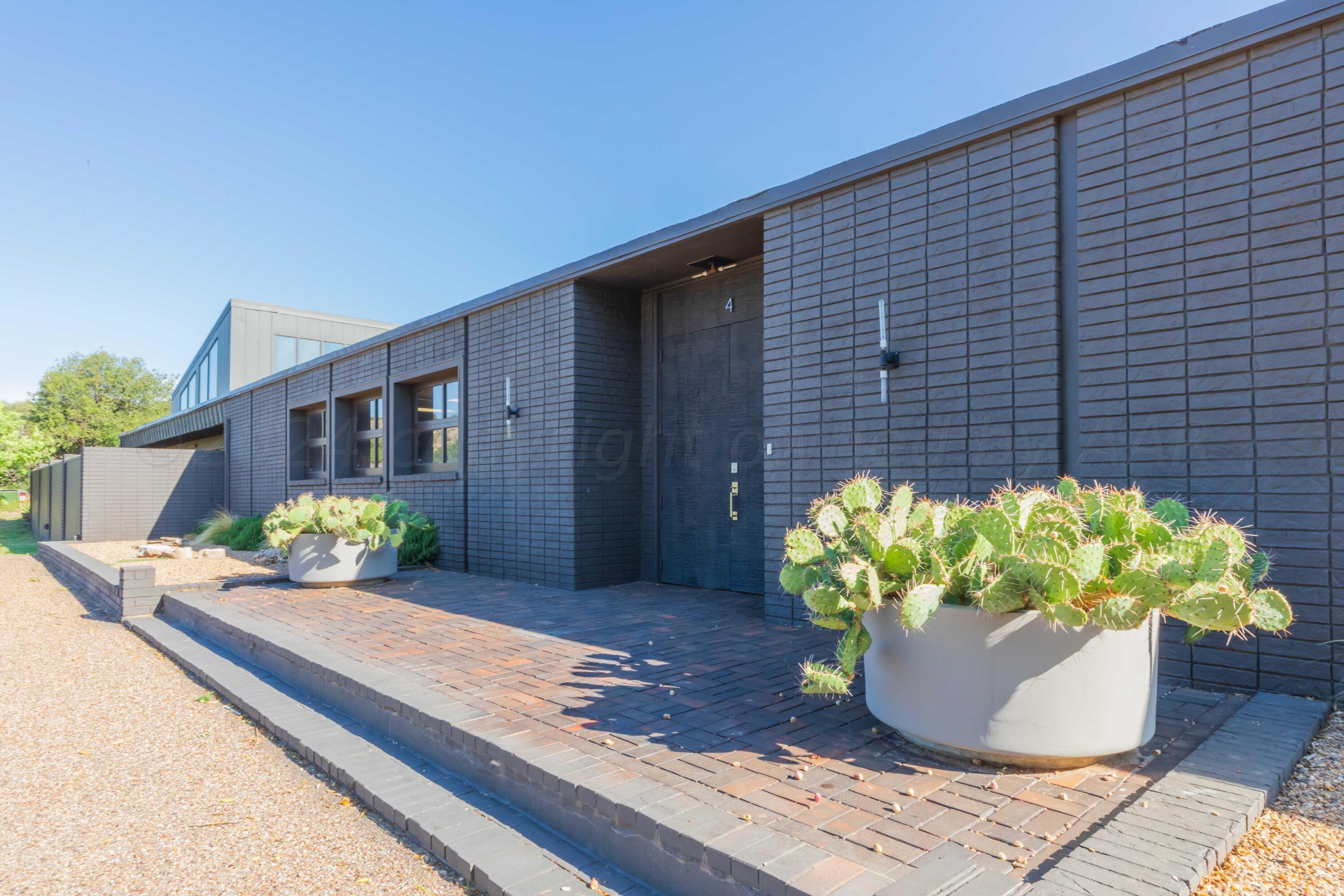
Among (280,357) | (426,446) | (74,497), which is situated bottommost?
(74,497)

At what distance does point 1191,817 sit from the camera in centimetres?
221

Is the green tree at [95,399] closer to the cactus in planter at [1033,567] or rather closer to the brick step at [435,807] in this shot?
the brick step at [435,807]

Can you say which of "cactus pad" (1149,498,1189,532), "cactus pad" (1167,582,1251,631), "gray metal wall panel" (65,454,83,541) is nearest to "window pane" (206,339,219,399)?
"gray metal wall panel" (65,454,83,541)

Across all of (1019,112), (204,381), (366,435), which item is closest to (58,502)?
(366,435)

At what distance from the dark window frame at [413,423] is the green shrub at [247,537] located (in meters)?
4.03

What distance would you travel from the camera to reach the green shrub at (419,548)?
32.3ft

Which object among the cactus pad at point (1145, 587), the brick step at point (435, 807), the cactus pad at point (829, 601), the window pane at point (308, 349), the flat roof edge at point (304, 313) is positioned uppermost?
the flat roof edge at point (304, 313)

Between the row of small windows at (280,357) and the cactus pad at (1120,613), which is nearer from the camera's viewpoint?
the cactus pad at (1120,613)

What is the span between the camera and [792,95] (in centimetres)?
1352

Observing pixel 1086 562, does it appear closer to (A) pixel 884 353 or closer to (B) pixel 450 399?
(A) pixel 884 353

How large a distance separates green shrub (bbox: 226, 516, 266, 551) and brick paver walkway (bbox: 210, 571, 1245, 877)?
26.4ft

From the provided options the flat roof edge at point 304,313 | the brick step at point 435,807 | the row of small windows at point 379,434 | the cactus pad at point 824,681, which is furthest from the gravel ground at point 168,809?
the flat roof edge at point 304,313

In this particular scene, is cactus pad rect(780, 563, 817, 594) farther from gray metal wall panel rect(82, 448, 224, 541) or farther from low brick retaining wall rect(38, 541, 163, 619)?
gray metal wall panel rect(82, 448, 224, 541)

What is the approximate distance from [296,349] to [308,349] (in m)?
0.63
